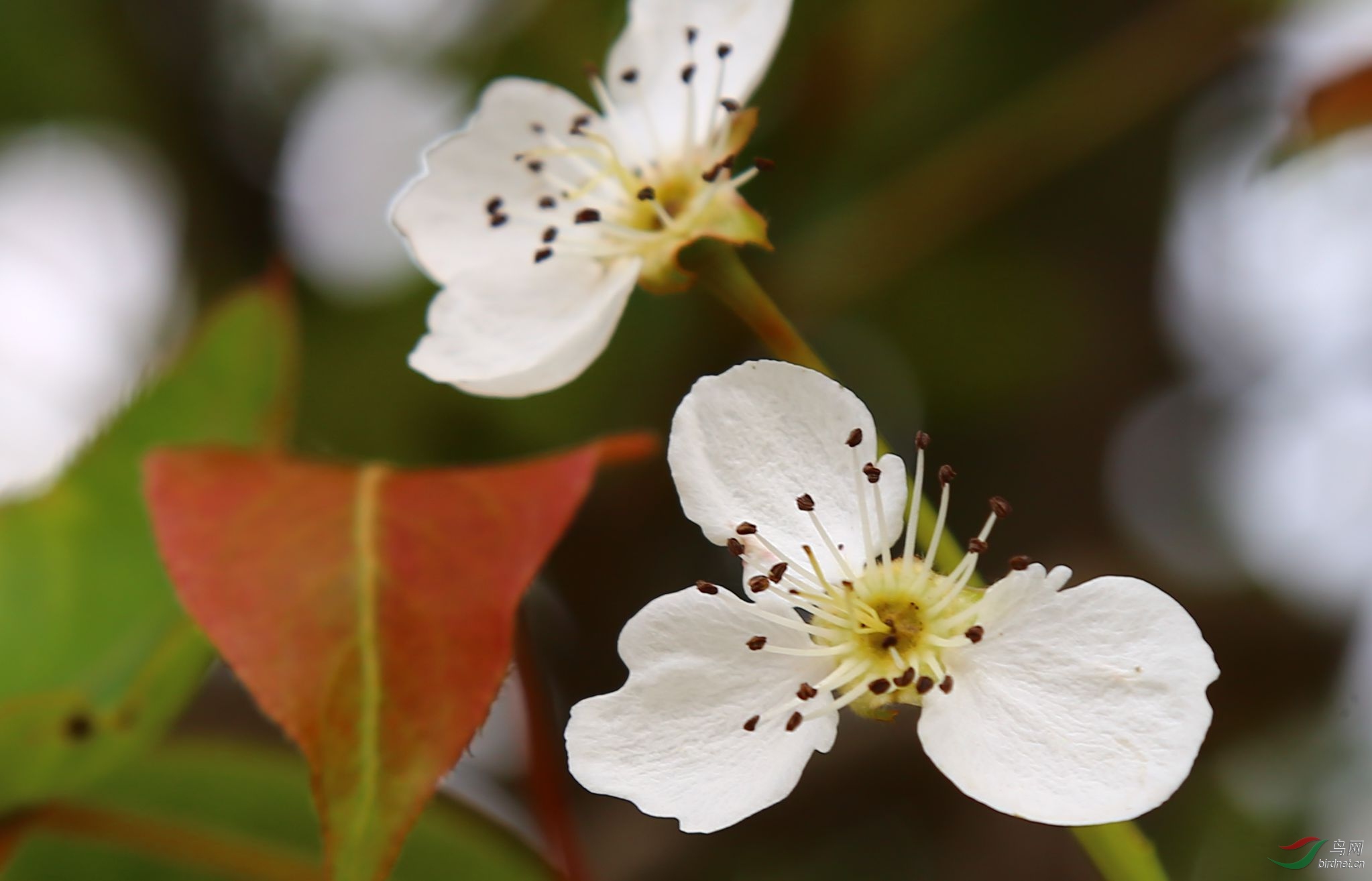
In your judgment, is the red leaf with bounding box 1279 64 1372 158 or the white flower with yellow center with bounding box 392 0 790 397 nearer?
the white flower with yellow center with bounding box 392 0 790 397

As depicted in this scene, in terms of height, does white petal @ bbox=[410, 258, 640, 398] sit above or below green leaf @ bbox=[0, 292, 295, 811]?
above

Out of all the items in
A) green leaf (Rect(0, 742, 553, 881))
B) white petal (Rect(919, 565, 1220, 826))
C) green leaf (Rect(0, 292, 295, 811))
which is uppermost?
white petal (Rect(919, 565, 1220, 826))

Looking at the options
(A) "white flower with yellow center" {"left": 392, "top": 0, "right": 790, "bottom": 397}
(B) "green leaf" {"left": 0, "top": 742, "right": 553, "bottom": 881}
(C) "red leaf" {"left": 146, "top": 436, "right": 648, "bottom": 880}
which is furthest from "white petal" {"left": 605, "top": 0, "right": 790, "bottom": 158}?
(B) "green leaf" {"left": 0, "top": 742, "right": 553, "bottom": 881}

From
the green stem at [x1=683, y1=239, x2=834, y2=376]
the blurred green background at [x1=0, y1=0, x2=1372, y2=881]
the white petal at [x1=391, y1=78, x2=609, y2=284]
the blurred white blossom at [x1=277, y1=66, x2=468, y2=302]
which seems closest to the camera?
the green stem at [x1=683, y1=239, x2=834, y2=376]

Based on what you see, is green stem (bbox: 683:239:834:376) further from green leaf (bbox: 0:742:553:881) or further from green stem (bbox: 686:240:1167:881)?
green leaf (bbox: 0:742:553:881)

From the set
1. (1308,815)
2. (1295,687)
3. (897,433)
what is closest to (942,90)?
(897,433)

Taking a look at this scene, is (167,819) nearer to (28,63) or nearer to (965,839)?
(965,839)
